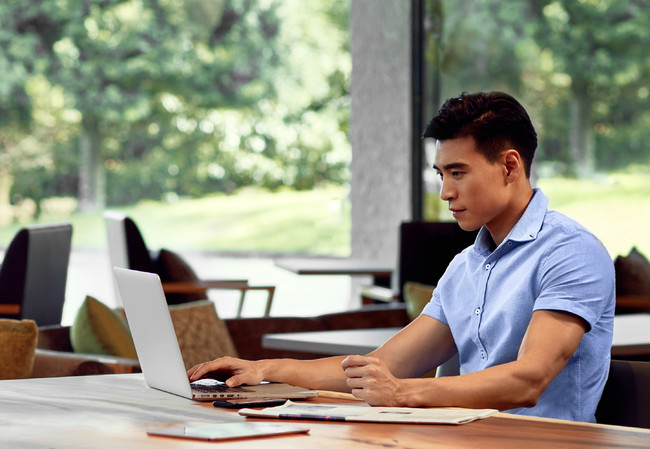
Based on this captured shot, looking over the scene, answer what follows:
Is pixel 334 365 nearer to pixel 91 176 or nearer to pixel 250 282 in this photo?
pixel 250 282

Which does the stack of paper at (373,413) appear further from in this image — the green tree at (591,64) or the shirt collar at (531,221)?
the green tree at (591,64)

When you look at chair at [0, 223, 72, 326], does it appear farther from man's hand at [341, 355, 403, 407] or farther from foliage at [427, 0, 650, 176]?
foliage at [427, 0, 650, 176]

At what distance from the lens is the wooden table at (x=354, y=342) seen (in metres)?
2.54

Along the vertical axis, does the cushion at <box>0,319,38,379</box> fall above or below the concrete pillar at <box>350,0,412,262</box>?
below

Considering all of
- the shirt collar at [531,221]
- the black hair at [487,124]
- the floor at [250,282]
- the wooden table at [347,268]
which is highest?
the black hair at [487,124]

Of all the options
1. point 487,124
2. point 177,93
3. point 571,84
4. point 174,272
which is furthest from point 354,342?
point 177,93

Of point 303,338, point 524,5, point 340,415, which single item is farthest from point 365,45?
point 340,415

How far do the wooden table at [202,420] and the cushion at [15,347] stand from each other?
2.52 feet

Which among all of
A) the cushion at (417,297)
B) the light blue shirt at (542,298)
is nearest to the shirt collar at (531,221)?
the light blue shirt at (542,298)

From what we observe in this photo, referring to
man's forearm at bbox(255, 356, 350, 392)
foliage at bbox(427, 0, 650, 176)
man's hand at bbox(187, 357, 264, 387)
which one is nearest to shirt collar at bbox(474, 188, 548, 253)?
man's forearm at bbox(255, 356, 350, 392)

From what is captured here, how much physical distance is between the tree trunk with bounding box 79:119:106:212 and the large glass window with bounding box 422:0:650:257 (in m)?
8.58

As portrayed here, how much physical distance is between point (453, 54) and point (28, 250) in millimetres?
3812

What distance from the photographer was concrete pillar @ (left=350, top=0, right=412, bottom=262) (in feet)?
23.0

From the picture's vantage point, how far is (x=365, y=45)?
7098 mm
